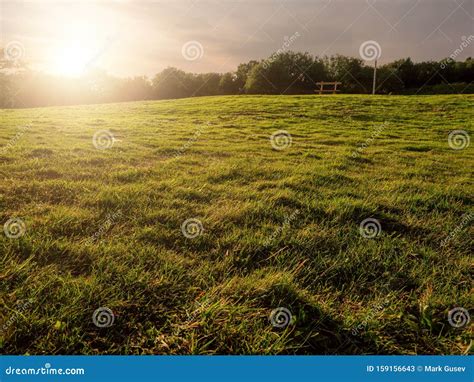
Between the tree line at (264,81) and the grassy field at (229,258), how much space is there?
45203 millimetres

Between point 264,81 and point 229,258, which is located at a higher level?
point 264,81

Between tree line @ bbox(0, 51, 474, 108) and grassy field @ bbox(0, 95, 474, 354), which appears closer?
grassy field @ bbox(0, 95, 474, 354)

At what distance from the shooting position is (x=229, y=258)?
354 centimetres

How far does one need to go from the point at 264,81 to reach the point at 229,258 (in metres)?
50.6

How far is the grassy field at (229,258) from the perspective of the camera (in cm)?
264

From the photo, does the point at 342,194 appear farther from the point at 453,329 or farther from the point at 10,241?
the point at 10,241

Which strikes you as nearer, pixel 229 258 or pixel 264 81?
pixel 229 258

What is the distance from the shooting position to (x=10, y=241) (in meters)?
3.50

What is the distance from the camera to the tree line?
153ft

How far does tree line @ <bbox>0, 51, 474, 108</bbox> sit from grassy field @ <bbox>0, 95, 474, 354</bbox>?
148 feet

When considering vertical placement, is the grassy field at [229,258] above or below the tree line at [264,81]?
below

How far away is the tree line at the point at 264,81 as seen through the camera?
46.6 meters

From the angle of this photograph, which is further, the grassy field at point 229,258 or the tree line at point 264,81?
the tree line at point 264,81
